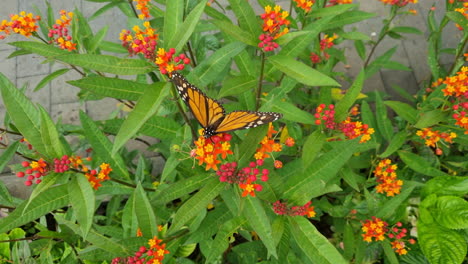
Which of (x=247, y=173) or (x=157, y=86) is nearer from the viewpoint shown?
(x=157, y=86)

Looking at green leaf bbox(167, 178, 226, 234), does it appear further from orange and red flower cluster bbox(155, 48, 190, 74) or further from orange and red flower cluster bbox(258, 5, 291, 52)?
orange and red flower cluster bbox(258, 5, 291, 52)

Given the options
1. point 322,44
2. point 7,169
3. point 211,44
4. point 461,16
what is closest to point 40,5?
point 7,169

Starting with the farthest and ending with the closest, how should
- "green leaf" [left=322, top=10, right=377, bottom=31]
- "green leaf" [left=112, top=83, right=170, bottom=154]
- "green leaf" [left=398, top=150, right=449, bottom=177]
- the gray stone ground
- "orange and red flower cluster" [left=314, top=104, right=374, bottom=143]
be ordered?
the gray stone ground → "green leaf" [left=398, top=150, right=449, bottom=177] → "green leaf" [left=322, top=10, right=377, bottom=31] → "orange and red flower cluster" [left=314, top=104, right=374, bottom=143] → "green leaf" [left=112, top=83, right=170, bottom=154]

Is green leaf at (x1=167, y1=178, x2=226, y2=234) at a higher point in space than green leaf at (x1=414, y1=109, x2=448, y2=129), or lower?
lower

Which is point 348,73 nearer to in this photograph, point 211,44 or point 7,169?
point 211,44

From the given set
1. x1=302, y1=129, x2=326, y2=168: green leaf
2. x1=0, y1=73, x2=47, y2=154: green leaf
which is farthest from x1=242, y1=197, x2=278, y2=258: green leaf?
x1=0, y1=73, x2=47, y2=154: green leaf

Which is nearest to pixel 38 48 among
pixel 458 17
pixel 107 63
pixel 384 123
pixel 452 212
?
pixel 107 63

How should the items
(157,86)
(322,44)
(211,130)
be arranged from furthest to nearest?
(322,44) < (211,130) < (157,86)

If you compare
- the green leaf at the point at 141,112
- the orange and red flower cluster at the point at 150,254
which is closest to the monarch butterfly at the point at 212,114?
the green leaf at the point at 141,112
